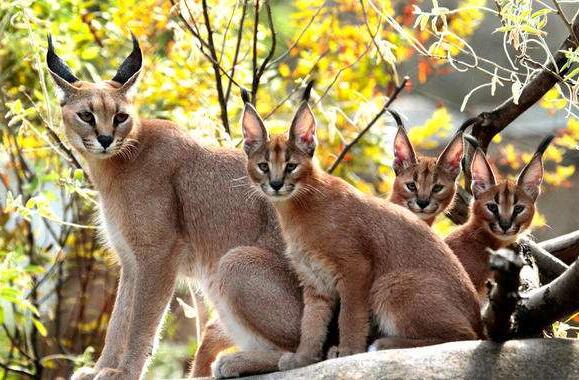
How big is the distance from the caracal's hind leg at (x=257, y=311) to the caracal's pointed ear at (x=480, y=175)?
1.45 m

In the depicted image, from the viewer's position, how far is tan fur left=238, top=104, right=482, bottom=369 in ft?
20.9

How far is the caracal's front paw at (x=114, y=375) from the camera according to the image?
711cm

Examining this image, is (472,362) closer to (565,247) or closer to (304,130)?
(304,130)

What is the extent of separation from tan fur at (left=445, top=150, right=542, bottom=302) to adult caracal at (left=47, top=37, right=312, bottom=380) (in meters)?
1.32

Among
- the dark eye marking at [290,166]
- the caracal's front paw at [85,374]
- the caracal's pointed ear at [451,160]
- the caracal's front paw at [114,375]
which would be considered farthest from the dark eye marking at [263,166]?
the caracal's front paw at [85,374]

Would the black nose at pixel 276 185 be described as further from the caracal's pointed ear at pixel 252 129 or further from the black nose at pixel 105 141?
the black nose at pixel 105 141

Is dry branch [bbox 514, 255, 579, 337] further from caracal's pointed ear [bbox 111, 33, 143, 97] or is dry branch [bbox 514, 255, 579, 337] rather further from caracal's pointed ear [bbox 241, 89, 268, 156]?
caracal's pointed ear [bbox 111, 33, 143, 97]

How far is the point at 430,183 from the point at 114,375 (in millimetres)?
2712

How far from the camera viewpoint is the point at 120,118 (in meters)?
7.40

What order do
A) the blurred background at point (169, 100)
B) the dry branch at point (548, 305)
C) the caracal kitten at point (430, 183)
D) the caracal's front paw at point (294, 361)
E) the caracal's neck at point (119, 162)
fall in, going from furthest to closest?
the blurred background at point (169, 100) < the caracal kitten at point (430, 183) < the caracal's neck at point (119, 162) < the caracal's front paw at point (294, 361) < the dry branch at point (548, 305)

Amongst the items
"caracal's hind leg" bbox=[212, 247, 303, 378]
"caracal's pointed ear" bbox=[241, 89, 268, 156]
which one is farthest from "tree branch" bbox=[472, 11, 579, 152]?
"caracal's hind leg" bbox=[212, 247, 303, 378]

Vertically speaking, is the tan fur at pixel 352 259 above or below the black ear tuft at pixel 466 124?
below

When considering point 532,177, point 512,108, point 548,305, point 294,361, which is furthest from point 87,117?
point 548,305

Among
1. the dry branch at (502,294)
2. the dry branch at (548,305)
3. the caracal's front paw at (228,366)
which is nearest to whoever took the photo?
the dry branch at (502,294)
